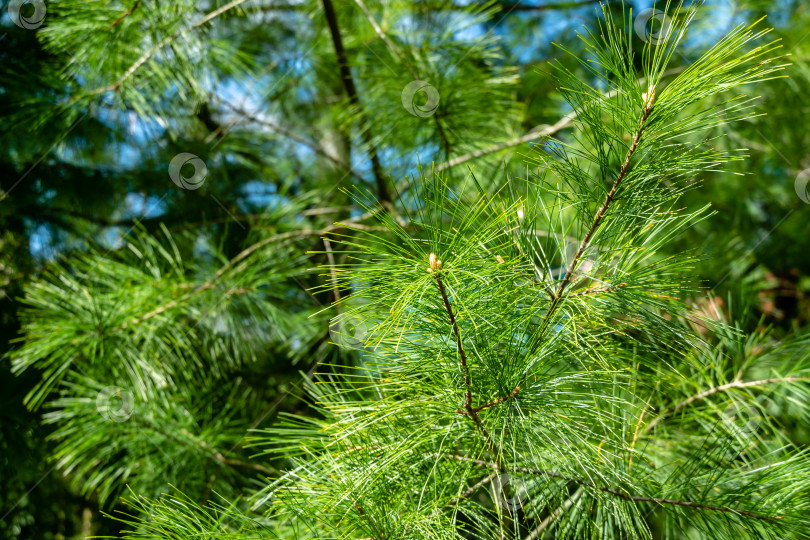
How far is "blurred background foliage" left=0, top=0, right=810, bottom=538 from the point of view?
3.34 feet

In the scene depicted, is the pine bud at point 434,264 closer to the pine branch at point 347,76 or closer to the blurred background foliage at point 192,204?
the blurred background foliage at point 192,204

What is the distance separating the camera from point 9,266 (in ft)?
4.61

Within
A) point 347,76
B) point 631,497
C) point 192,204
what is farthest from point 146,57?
point 631,497

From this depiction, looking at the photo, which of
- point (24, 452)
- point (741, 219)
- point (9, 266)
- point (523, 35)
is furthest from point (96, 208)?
point (741, 219)

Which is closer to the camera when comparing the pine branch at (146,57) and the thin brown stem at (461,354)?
the thin brown stem at (461,354)

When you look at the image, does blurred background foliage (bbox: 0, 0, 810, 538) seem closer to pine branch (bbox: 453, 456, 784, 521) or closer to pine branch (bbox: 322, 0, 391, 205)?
pine branch (bbox: 322, 0, 391, 205)

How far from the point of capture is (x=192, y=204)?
1.51 metres

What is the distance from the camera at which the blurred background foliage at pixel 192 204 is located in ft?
3.34

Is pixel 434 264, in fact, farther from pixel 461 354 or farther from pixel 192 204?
pixel 192 204

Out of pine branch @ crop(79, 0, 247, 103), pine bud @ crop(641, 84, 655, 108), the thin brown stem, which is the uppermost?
pine branch @ crop(79, 0, 247, 103)

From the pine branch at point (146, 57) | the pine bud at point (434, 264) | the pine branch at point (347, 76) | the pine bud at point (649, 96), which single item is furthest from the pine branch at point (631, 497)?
the pine branch at point (146, 57)

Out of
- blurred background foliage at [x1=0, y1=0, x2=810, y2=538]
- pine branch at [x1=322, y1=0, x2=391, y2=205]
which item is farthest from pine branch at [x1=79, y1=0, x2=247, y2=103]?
pine branch at [x1=322, y1=0, x2=391, y2=205]

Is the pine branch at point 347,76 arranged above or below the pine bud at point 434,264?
above

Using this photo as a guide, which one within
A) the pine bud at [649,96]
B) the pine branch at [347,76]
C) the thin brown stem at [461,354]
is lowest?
the thin brown stem at [461,354]
